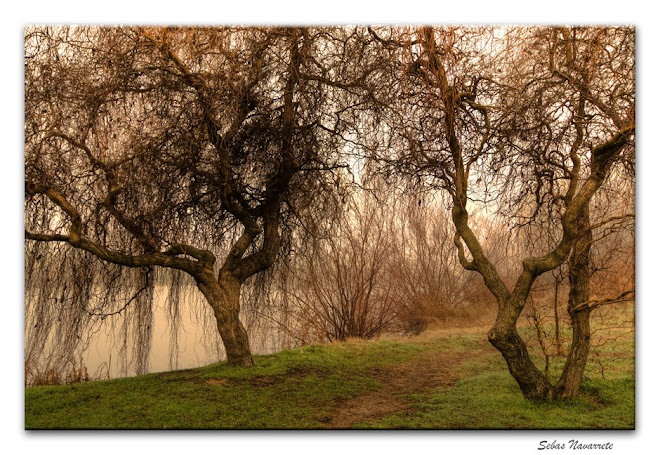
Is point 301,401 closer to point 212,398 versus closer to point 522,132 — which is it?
point 212,398

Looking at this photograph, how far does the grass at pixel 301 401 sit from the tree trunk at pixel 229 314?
0.15 meters

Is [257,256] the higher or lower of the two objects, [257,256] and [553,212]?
the lower

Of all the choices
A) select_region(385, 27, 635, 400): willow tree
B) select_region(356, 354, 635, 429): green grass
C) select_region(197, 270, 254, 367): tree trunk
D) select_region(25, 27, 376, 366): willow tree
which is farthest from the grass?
select_region(25, 27, 376, 366): willow tree

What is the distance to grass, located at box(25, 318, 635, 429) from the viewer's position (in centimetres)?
A: 410

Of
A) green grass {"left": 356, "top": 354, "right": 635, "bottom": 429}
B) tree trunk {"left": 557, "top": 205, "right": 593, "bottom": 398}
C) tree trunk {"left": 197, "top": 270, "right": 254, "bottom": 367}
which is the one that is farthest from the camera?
tree trunk {"left": 197, "top": 270, "right": 254, "bottom": 367}

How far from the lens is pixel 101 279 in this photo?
4.96 m

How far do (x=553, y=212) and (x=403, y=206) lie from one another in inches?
51.2

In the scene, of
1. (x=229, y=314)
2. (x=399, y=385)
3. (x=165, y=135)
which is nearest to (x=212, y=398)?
(x=229, y=314)

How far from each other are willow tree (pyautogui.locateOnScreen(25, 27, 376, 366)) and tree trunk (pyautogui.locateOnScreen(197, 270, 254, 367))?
0.01 meters

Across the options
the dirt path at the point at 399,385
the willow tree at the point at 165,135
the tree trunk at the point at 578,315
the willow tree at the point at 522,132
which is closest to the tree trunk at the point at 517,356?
the willow tree at the point at 522,132

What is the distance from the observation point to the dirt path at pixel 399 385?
4.21 m

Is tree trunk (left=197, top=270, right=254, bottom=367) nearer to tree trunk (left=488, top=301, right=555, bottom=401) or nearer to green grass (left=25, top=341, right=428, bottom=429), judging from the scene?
green grass (left=25, top=341, right=428, bottom=429)
